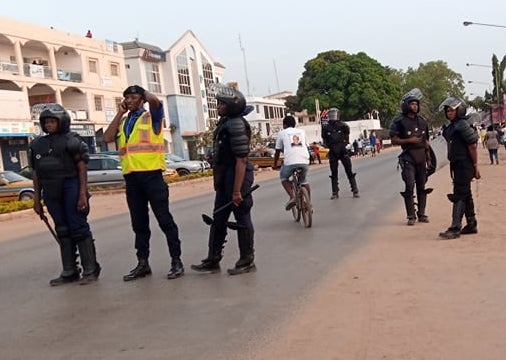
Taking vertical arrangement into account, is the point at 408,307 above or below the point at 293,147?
below

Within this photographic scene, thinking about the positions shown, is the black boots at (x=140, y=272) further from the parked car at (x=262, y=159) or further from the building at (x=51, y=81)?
the building at (x=51, y=81)

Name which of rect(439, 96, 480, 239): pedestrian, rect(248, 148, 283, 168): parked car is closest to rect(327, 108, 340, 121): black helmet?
rect(439, 96, 480, 239): pedestrian

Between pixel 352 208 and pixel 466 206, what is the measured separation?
3.90 meters

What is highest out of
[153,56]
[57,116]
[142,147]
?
[153,56]

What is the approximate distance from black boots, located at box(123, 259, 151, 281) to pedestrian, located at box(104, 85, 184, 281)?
0.4 inches

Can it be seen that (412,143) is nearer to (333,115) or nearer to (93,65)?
(333,115)

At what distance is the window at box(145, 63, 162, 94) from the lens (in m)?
53.8

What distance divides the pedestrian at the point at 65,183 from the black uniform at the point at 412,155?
434 centimetres

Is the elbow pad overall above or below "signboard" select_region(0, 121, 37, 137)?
below

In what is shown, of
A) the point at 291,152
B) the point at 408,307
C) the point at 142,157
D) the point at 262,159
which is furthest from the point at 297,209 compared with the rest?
the point at 262,159

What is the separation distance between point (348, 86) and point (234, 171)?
6151 centimetres

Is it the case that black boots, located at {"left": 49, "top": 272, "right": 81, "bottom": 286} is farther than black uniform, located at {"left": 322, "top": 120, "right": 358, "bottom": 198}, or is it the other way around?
black uniform, located at {"left": 322, "top": 120, "right": 358, "bottom": 198}

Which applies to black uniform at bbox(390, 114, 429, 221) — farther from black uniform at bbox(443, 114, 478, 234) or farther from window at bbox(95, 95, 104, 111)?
window at bbox(95, 95, 104, 111)

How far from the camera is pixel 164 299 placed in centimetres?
523
